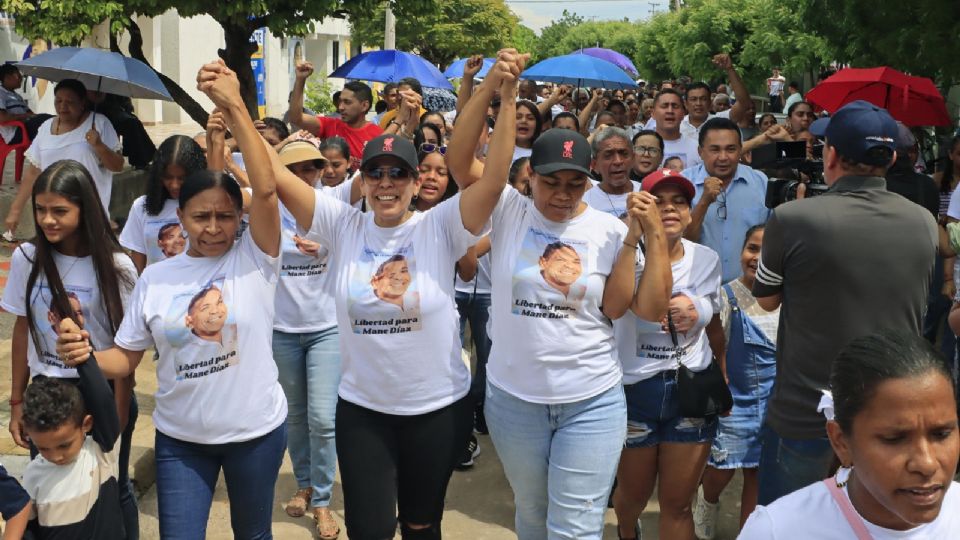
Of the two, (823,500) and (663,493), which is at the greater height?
(823,500)

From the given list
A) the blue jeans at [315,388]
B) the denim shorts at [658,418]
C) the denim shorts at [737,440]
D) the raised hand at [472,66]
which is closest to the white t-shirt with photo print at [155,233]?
the blue jeans at [315,388]

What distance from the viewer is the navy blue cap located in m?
3.38

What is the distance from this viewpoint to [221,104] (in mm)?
3494

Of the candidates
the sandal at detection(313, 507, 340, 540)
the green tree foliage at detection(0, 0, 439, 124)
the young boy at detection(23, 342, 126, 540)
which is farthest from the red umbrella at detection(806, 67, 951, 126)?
the young boy at detection(23, 342, 126, 540)

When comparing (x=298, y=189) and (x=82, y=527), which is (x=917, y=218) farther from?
(x=82, y=527)

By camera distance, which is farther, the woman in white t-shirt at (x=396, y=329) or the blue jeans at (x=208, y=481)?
the woman in white t-shirt at (x=396, y=329)

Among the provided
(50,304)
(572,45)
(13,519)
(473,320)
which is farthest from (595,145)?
(572,45)

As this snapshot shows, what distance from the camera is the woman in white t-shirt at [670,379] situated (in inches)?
163

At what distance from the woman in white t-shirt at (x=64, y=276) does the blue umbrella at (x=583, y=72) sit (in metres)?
8.43

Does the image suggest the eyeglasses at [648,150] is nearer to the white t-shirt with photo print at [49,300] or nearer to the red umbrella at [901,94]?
the red umbrella at [901,94]

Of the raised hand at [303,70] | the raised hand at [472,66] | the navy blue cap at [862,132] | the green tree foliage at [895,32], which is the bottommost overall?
the raised hand at [303,70]

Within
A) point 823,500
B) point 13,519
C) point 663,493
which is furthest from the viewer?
point 663,493

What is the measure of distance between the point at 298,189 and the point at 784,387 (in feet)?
6.27

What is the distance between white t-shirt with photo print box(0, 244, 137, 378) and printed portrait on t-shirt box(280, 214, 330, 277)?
1.10m
